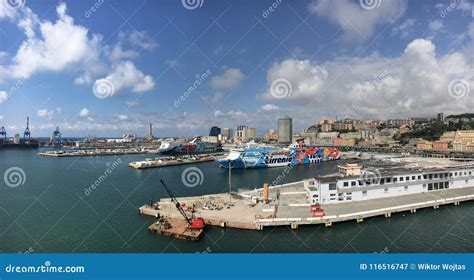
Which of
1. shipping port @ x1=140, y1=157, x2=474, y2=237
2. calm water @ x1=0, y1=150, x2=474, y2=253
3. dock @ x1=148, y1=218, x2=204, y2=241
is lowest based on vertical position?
calm water @ x1=0, y1=150, x2=474, y2=253

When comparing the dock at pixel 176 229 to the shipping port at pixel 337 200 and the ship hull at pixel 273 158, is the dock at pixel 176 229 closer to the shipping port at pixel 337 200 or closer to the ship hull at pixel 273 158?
the shipping port at pixel 337 200

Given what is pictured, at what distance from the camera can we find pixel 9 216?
959 centimetres

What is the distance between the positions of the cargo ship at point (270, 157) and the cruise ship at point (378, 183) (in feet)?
39.2

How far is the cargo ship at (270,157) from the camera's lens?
22.9 metres

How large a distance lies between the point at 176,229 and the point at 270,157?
16.9 m

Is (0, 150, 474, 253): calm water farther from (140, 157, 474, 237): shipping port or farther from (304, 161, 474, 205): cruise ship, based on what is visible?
(304, 161, 474, 205): cruise ship

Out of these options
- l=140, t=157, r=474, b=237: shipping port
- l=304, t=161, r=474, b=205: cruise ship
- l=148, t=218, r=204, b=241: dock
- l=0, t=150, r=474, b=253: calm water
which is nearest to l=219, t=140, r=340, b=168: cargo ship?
l=140, t=157, r=474, b=237: shipping port

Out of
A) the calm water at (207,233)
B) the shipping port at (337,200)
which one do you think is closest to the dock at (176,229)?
the calm water at (207,233)

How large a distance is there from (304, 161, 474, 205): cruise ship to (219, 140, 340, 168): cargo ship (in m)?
12.0

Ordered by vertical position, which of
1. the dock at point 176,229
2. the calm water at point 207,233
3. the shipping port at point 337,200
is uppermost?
the shipping port at point 337,200

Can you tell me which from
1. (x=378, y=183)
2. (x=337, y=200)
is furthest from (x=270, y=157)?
(x=337, y=200)

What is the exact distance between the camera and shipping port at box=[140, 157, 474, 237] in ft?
26.7

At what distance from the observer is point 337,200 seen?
952 centimetres

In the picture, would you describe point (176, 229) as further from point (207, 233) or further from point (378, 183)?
point (378, 183)
